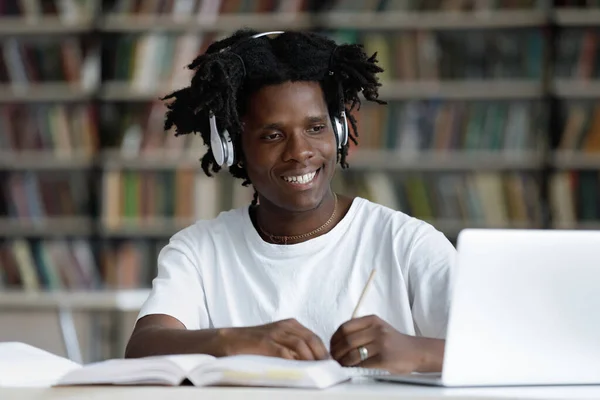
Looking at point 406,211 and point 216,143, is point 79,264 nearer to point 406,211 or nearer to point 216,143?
point 406,211

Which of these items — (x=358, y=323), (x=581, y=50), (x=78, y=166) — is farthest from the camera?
(x=78, y=166)

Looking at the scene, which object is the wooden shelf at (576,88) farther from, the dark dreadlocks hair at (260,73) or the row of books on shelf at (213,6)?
the dark dreadlocks hair at (260,73)

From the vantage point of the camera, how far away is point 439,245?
172 centimetres

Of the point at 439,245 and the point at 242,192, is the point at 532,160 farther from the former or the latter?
the point at 439,245

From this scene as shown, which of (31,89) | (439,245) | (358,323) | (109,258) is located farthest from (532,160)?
(358,323)

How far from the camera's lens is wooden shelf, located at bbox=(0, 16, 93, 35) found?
4.25 meters

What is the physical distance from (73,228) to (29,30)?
0.85 meters

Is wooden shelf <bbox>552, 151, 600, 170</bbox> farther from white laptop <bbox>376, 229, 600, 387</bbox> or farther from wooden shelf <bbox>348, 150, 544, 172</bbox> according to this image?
white laptop <bbox>376, 229, 600, 387</bbox>

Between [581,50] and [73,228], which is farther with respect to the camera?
[73,228]

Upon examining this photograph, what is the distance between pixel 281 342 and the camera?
4.16 feet

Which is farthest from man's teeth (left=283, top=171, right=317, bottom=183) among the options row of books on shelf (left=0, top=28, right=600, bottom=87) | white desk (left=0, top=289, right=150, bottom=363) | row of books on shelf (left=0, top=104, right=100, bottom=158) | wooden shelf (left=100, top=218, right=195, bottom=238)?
row of books on shelf (left=0, top=104, right=100, bottom=158)

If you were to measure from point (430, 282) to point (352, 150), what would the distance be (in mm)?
2432

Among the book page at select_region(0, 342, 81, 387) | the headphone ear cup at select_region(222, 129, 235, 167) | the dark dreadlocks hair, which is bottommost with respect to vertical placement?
the book page at select_region(0, 342, 81, 387)

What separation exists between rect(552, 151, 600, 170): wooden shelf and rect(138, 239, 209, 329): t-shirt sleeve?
2.47 metres
